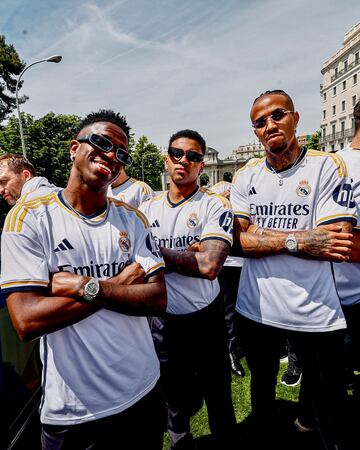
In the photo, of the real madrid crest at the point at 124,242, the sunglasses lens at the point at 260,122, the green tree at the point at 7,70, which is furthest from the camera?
the green tree at the point at 7,70

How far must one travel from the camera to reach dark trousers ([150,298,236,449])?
2.34 m

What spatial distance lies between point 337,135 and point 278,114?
5982cm

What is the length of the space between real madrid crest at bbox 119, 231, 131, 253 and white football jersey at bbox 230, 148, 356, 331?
3.51ft

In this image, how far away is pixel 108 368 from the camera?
5.04 feet

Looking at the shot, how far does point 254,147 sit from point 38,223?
165126 millimetres

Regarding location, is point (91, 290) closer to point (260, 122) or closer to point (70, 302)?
point (70, 302)

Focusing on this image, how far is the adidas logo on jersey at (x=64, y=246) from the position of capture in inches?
61.9

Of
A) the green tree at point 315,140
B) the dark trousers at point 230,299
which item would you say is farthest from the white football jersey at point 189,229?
the green tree at point 315,140

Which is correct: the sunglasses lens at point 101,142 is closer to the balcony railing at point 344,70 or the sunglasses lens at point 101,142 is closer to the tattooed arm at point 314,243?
the tattooed arm at point 314,243

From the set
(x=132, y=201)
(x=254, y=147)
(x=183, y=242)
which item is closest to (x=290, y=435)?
(x=183, y=242)

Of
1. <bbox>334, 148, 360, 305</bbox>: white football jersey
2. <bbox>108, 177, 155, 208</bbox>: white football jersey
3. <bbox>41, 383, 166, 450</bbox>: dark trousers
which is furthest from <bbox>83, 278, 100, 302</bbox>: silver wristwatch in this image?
<bbox>108, 177, 155, 208</bbox>: white football jersey

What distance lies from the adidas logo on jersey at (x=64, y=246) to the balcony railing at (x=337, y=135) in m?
56.6

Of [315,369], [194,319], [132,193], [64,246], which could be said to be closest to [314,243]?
[315,369]

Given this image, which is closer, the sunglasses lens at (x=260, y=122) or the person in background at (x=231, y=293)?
the sunglasses lens at (x=260, y=122)
